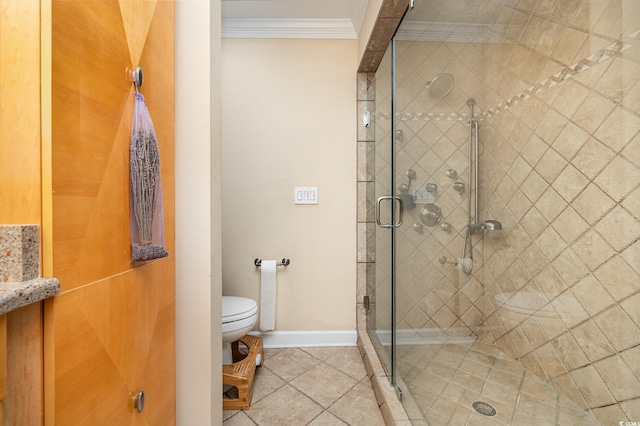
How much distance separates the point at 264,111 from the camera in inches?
80.6

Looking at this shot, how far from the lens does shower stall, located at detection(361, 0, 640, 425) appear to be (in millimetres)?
621

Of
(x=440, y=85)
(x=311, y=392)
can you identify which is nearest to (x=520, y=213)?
(x=440, y=85)

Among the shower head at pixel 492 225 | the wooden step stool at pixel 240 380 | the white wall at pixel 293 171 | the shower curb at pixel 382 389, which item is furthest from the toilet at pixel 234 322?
the shower head at pixel 492 225

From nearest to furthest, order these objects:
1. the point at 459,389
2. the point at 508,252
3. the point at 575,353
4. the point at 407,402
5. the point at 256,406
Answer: the point at 575,353
the point at 508,252
the point at 459,389
the point at 407,402
the point at 256,406

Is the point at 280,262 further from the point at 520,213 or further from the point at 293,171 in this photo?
the point at 520,213

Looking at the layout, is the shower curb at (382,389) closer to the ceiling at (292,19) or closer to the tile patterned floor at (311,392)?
the tile patterned floor at (311,392)

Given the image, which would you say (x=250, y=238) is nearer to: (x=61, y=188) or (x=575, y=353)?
(x=61, y=188)

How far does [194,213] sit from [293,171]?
46.2 inches

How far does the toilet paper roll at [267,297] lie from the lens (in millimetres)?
1951

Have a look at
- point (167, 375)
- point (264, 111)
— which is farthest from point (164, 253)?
point (264, 111)

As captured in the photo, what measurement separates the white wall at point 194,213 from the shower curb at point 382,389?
0.77 meters

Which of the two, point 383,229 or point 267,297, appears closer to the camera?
point 383,229

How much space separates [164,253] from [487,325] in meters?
1.09

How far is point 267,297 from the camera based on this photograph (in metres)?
1.96
